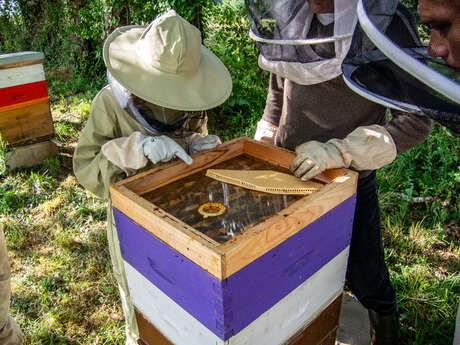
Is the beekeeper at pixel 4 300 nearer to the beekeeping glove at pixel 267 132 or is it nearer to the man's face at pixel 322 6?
the beekeeping glove at pixel 267 132

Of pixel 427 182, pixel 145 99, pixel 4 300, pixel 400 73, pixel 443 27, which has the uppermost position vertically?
pixel 443 27

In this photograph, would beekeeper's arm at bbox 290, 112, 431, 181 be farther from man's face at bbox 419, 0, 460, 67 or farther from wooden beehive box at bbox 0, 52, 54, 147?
wooden beehive box at bbox 0, 52, 54, 147

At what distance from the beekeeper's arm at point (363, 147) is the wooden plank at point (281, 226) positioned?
11 centimetres

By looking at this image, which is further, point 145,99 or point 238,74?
point 238,74

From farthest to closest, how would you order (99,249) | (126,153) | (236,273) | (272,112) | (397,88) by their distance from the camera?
(99,249), (272,112), (126,153), (397,88), (236,273)

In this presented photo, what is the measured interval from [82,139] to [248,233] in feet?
2.89

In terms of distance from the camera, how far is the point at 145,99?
4.36 ft

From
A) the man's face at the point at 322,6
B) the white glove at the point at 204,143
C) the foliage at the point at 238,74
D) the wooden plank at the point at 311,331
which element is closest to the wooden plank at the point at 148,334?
the wooden plank at the point at 311,331

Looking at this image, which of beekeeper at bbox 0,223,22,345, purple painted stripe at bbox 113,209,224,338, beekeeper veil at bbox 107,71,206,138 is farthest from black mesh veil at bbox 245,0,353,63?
beekeeper at bbox 0,223,22,345

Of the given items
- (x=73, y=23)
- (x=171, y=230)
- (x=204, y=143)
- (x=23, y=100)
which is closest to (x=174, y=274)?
(x=171, y=230)

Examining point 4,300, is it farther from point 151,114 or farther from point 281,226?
point 281,226

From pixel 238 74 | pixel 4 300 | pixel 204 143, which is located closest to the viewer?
pixel 204 143

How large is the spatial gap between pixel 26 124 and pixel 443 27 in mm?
4037

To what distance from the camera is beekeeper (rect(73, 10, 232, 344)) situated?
1.38m
